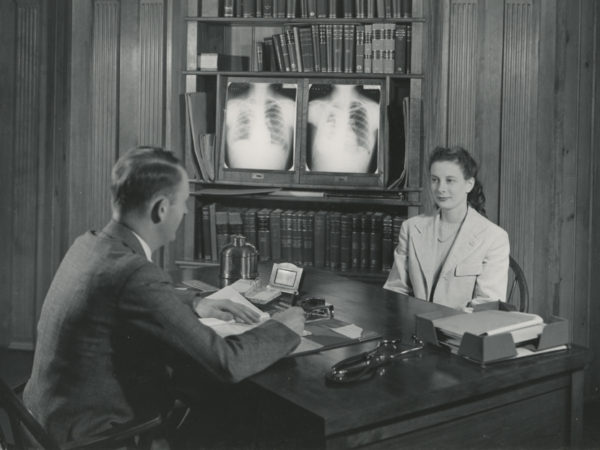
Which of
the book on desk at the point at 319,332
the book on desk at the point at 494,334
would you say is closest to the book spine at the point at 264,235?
the book on desk at the point at 319,332

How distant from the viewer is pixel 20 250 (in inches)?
169

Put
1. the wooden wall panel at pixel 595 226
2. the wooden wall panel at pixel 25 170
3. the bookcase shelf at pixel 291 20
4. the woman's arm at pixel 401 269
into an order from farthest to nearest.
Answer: the wooden wall panel at pixel 25 170
the bookcase shelf at pixel 291 20
the wooden wall panel at pixel 595 226
the woman's arm at pixel 401 269

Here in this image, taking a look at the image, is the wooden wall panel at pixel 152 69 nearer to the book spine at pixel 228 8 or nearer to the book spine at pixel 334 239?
the book spine at pixel 228 8

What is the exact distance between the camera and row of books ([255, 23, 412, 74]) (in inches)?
148

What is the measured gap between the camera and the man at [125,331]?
158 centimetres

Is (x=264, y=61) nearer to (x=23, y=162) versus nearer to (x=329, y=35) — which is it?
(x=329, y=35)

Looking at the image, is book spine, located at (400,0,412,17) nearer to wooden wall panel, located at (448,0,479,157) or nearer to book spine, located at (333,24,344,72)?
wooden wall panel, located at (448,0,479,157)

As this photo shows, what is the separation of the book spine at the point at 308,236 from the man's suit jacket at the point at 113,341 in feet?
7.34

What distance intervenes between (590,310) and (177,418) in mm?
2417

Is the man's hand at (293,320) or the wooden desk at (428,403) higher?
the man's hand at (293,320)

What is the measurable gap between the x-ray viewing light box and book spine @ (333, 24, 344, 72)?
0.08 meters

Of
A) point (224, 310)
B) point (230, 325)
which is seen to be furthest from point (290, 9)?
point (230, 325)

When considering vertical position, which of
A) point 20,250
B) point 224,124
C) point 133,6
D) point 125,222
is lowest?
point 20,250

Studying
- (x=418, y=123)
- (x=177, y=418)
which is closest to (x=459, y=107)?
(x=418, y=123)
